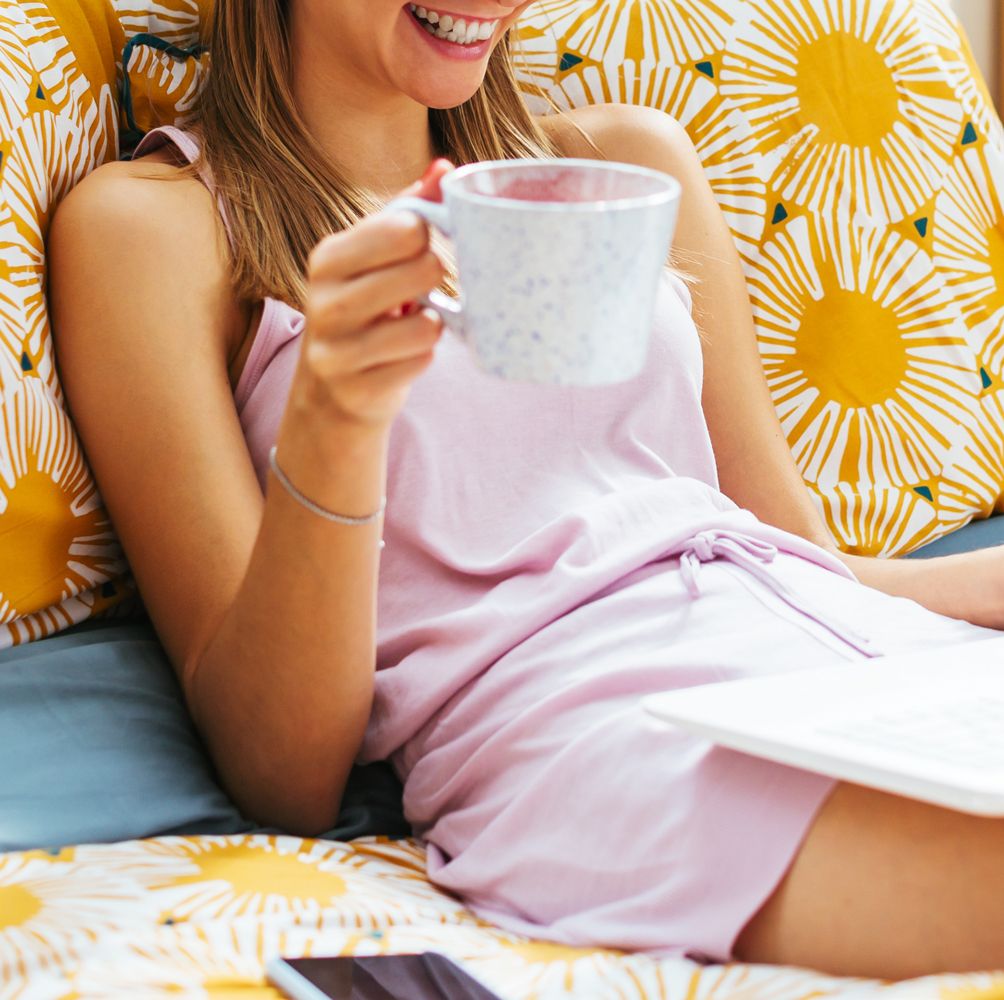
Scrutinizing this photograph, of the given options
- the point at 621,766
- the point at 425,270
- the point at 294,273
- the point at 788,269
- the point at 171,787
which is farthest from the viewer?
the point at 788,269

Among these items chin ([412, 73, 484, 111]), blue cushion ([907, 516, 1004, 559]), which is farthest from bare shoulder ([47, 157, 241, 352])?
blue cushion ([907, 516, 1004, 559])

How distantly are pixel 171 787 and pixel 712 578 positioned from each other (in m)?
0.40

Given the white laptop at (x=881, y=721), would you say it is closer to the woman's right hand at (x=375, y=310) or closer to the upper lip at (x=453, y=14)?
the woman's right hand at (x=375, y=310)

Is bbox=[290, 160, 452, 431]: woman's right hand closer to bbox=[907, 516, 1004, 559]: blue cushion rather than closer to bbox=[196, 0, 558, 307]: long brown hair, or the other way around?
bbox=[196, 0, 558, 307]: long brown hair

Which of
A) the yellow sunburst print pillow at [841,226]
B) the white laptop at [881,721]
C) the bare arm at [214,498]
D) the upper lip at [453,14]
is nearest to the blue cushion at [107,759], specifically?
the bare arm at [214,498]

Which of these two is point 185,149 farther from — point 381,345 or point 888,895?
point 888,895

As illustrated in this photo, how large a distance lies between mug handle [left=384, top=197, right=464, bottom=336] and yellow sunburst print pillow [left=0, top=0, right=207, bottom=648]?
19.3 inches

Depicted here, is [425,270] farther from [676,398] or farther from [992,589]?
[992,589]

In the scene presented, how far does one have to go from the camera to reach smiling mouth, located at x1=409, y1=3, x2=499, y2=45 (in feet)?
3.65

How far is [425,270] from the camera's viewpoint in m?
0.66

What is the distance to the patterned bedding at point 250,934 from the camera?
0.74 meters

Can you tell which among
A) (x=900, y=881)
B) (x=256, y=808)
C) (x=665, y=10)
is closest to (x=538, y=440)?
(x=256, y=808)

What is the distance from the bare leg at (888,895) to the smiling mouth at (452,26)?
67cm

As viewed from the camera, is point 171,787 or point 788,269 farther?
point 788,269
